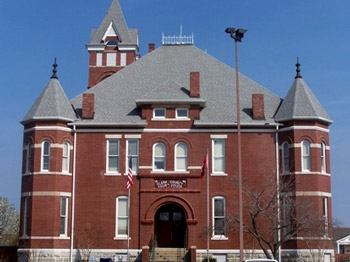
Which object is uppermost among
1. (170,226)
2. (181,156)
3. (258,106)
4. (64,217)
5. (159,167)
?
(258,106)

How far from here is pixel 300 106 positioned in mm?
39000

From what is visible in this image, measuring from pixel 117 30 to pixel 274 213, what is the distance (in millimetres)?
32559

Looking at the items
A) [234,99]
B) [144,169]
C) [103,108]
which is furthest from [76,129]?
[234,99]

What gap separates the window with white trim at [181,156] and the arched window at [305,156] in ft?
25.4

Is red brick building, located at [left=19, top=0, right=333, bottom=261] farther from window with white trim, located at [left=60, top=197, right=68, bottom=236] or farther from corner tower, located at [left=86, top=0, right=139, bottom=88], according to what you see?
corner tower, located at [left=86, top=0, right=139, bottom=88]

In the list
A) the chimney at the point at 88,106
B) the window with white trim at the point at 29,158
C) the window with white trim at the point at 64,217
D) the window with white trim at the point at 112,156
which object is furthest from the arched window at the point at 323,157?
the window with white trim at the point at 29,158

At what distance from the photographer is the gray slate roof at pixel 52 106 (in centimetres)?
3869

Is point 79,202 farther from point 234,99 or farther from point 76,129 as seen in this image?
point 234,99

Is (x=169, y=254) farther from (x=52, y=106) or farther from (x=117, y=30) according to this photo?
(x=117, y=30)

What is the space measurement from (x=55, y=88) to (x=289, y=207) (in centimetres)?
1804

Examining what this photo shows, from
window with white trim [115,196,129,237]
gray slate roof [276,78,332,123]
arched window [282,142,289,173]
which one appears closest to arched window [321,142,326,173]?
gray slate roof [276,78,332,123]

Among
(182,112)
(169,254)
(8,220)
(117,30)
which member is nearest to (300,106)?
(182,112)

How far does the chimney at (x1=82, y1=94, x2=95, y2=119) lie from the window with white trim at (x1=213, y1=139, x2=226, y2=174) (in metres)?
8.78

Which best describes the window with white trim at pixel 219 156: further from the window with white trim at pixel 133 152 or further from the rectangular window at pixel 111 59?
the rectangular window at pixel 111 59
